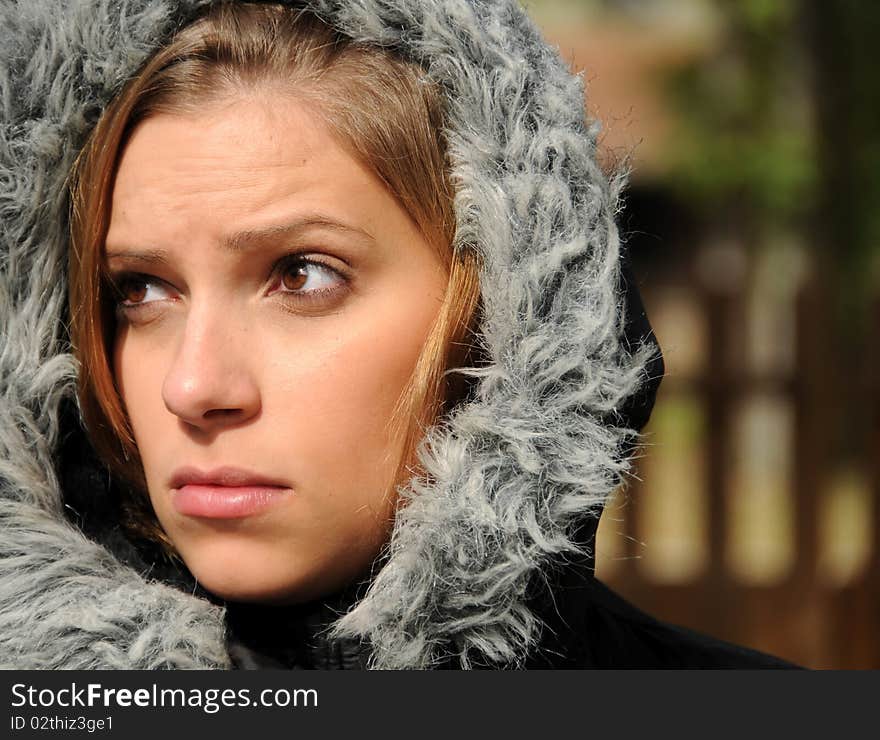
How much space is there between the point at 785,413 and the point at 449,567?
3.35 meters

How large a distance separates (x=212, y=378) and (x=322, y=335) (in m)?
0.16

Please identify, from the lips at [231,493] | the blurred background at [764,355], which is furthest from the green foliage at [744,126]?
the lips at [231,493]

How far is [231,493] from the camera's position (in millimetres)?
1342

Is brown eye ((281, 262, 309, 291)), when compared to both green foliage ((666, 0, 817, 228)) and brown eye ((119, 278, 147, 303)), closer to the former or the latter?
brown eye ((119, 278, 147, 303))

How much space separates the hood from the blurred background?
18 cm

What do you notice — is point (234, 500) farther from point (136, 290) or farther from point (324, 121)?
point (324, 121)

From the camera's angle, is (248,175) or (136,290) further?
(136,290)

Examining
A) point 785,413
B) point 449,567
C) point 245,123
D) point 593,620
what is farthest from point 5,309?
point 785,413

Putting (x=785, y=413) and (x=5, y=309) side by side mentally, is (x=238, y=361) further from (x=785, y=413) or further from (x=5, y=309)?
(x=785, y=413)

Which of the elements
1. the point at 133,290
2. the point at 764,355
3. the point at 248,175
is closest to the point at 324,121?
the point at 248,175

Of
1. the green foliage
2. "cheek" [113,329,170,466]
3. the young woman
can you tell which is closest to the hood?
the young woman

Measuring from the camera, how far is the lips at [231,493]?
1331 mm

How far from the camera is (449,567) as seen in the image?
1.35 meters

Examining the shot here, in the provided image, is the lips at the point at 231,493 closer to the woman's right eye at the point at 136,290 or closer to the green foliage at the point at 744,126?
the woman's right eye at the point at 136,290
